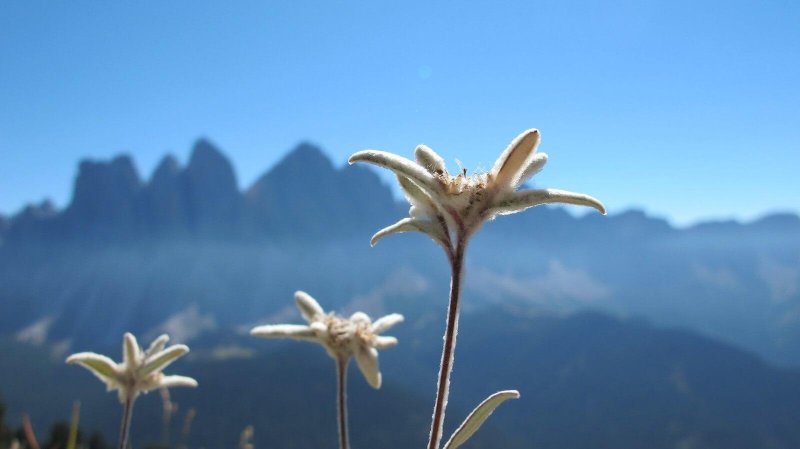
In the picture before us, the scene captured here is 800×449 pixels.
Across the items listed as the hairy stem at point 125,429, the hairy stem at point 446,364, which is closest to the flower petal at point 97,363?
the hairy stem at point 125,429

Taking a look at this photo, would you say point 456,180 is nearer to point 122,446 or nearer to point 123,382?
point 122,446

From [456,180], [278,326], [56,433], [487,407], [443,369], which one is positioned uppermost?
[456,180]

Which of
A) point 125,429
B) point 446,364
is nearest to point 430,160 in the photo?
point 446,364

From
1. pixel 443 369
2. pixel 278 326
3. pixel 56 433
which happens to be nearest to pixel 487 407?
pixel 443 369

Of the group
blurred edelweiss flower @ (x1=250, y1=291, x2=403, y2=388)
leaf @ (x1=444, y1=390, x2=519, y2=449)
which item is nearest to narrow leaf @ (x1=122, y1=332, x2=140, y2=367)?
blurred edelweiss flower @ (x1=250, y1=291, x2=403, y2=388)

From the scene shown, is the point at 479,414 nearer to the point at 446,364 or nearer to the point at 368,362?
the point at 446,364

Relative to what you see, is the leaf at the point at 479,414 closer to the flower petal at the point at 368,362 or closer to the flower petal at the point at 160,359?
the flower petal at the point at 368,362

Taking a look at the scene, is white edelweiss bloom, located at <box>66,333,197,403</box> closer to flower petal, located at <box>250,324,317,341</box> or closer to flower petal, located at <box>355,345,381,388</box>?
flower petal, located at <box>250,324,317,341</box>
